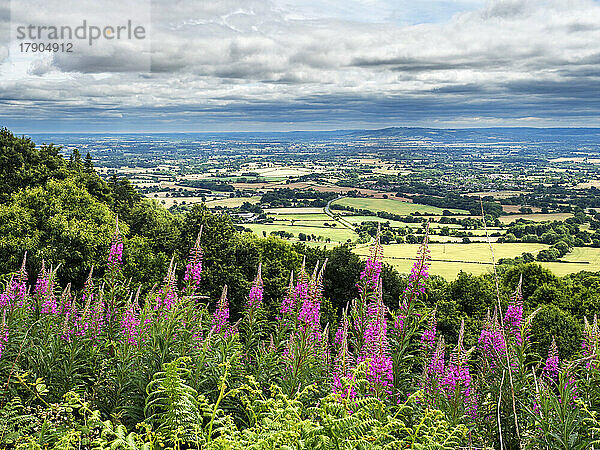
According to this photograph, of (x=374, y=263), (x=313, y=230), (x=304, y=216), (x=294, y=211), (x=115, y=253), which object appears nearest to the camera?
(x=374, y=263)

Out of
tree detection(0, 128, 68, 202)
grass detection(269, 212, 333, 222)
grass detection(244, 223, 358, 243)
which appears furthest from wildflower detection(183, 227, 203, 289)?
grass detection(269, 212, 333, 222)

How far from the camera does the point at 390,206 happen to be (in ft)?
227

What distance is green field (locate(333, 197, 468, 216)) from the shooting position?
6314 cm

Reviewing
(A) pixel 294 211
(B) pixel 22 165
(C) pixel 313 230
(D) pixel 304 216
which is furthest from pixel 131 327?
(A) pixel 294 211

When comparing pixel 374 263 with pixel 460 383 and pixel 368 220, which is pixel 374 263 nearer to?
pixel 460 383

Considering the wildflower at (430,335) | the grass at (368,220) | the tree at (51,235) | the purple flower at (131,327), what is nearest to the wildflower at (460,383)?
the wildflower at (430,335)

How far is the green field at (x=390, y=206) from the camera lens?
63.1 meters

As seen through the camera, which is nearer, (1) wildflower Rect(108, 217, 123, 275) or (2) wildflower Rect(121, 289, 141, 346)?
(2) wildflower Rect(121, 289, 141, 346)

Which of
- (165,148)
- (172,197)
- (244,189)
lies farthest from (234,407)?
(165,148)

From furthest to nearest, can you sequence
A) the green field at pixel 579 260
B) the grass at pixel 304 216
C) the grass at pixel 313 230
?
the grass at pixel 304 216 < the grass at pixel 313 230 < the green field at pixel 579 260

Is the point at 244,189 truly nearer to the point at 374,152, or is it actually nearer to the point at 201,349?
the point at 374,152

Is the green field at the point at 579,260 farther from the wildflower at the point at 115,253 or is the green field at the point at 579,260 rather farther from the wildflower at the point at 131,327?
the wildflower at the point at 131,327

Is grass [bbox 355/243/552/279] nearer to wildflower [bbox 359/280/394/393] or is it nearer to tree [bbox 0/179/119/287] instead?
tree [bbox 0/179/119/287]

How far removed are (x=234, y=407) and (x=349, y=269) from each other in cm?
1683
